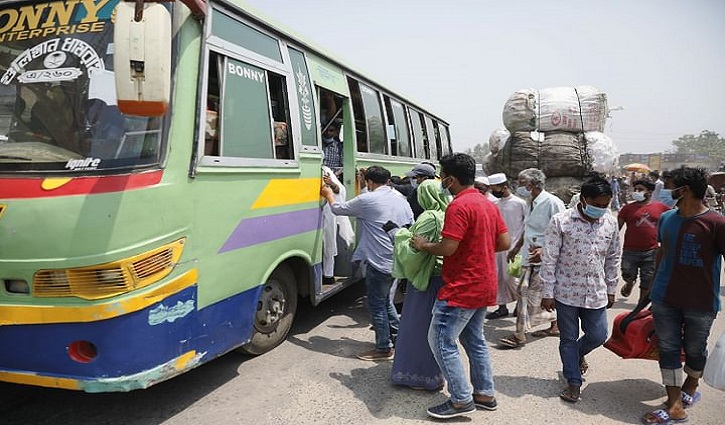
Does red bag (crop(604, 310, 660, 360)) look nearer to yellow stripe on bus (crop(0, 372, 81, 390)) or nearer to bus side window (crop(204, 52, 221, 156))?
bus side window (crop(204, 52, 221, 156))

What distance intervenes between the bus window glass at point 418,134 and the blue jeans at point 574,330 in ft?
17.2

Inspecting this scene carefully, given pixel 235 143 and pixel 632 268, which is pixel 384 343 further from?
pixel 632 268

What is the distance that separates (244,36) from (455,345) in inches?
110

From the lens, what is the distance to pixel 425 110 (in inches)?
390

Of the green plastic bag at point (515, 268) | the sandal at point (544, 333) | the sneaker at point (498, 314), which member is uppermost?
the green plastic bag at point (515, 268)

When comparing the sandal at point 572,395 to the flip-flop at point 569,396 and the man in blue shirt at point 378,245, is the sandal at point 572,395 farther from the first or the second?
the man in blue shirt at point 378,245

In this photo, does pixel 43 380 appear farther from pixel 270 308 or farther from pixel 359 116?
pixel 359 116

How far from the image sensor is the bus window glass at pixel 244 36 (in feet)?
11.3

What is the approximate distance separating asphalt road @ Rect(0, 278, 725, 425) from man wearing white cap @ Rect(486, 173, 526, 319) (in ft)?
2.57

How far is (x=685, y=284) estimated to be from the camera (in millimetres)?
3365

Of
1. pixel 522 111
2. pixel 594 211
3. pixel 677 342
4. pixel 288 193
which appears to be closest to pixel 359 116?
pixel 288 193

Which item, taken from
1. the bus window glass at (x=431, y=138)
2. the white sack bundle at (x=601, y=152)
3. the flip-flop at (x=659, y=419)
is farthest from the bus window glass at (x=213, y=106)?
the white sack bundle at (x=601, y=152)

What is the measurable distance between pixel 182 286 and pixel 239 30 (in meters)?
1.97

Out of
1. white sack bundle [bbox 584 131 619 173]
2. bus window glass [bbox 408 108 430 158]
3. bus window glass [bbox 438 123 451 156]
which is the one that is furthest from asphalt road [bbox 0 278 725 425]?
bus window glass [bbox 438 123 451 156]
